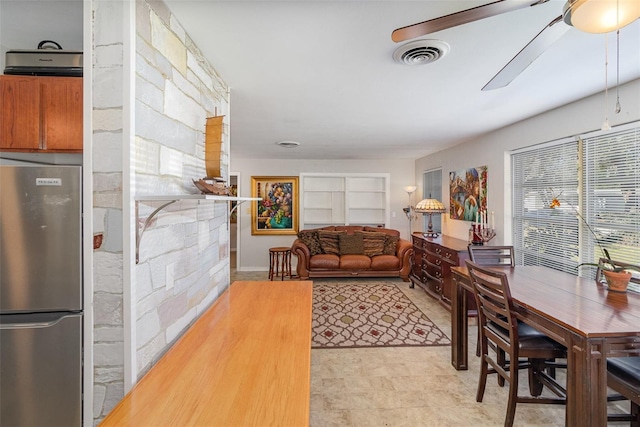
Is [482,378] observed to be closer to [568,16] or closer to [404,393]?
[404,393]

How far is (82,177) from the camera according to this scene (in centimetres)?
116

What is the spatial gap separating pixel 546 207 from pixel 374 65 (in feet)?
8.61

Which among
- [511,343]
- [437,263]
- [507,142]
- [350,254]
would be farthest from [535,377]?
[350,254]

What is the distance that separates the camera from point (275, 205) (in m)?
6.06

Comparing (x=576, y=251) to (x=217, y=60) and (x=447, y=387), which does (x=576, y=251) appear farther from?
(x=217, y=60)

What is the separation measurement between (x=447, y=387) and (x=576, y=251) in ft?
6.32

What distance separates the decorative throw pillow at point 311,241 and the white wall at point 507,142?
7.79 ft

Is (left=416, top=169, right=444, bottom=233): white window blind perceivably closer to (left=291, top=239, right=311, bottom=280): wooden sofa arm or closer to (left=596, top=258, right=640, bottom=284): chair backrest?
(left=291, top=239, right=311, bottom=280): wooden sofa arm

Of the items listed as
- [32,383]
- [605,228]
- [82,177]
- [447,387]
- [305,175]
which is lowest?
[447,387]

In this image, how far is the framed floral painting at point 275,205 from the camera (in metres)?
6.02

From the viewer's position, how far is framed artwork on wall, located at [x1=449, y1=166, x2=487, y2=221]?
394cm

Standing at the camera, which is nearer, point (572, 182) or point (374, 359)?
point (374, 359)

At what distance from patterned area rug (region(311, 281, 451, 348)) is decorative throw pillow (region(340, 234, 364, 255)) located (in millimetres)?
862

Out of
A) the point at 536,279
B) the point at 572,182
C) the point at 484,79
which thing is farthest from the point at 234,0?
the point at 572,182
